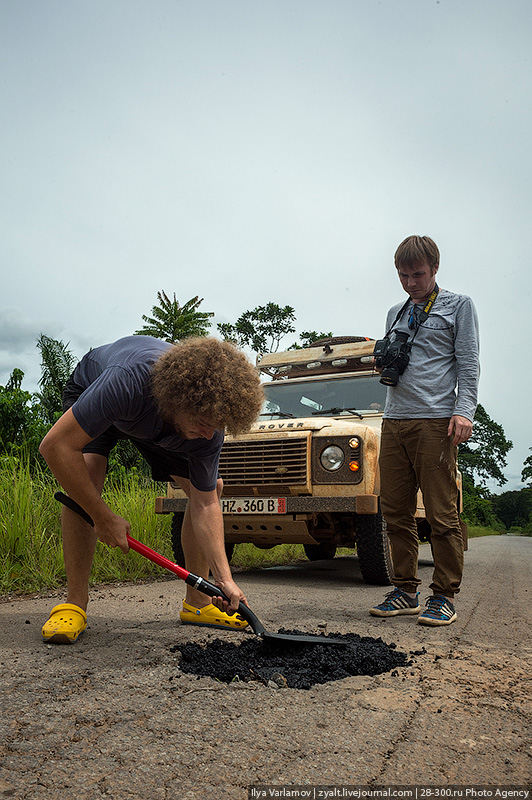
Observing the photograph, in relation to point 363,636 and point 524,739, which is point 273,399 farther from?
point 524,739

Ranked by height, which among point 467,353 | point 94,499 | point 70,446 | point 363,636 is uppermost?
point 467,353

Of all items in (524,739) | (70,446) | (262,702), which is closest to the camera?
(524,739)

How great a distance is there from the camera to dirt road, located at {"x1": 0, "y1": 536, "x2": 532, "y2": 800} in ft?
4.96

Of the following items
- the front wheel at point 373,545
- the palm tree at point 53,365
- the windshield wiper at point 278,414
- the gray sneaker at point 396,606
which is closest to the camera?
the gray sneaker at point 396,606

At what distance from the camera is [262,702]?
6.77 ft

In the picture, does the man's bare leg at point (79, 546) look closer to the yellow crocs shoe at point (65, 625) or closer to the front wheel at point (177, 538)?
the yellow crocs shoe at point (65, 625)

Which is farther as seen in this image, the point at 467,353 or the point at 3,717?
the point at 467,353

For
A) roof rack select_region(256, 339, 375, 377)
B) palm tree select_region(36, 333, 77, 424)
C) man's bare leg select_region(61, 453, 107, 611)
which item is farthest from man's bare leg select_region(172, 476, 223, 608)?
palm tree select_region(36, 333, 77, 424)

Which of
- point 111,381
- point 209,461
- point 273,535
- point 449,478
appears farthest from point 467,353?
point 273,535

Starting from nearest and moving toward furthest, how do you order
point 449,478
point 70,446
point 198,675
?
point 198,675 < point 70,446 < point 449,478

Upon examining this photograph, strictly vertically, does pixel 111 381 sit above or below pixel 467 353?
below

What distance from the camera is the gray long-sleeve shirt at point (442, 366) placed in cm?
354

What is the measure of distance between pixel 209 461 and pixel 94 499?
0.59 m

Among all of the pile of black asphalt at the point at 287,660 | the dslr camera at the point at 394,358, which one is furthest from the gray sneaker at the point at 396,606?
the dslr camera at the point at 394,358
